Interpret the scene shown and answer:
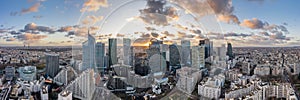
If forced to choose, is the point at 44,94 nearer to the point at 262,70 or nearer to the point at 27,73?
the point at 27,73

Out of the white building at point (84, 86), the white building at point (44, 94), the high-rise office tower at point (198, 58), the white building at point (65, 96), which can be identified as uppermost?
the high-rise office tower at point (198, 58)

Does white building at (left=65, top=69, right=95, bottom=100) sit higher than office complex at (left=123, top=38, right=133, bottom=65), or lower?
lower

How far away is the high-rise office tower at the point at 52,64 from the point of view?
4.75 metres

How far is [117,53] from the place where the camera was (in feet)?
10.7

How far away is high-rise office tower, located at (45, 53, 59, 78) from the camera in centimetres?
475

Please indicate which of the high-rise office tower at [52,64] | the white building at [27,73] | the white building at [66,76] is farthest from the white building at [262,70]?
the white building at [27,73]

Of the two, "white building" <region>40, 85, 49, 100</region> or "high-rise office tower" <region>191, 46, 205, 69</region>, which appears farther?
"high-rise office tower" <region>191, 46, 205, 69</region>

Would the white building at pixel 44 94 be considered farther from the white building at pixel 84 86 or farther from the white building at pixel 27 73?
the white building at pixel 27 73

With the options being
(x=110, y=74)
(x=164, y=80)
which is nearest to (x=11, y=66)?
(x=110, y=74)

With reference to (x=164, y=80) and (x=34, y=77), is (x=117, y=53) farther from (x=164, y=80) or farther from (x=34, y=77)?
(x=34, y=77)

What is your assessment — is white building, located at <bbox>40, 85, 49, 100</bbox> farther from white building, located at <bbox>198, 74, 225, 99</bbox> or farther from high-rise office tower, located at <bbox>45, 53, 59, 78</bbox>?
white building, located at <bbox>198, 74, 225, 99</bbox>

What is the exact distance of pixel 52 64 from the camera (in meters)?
4.98

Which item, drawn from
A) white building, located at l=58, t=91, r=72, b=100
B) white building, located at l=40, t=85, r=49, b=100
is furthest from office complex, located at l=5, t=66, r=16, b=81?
white building, located at l=58, t=91, r=72, b=100

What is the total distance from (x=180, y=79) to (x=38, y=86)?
215cm
